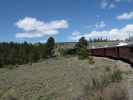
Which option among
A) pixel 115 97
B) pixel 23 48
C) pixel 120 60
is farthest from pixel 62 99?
pixel 23 48

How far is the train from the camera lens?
2664 cm

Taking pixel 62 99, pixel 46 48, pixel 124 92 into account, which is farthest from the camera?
pixel 46 48

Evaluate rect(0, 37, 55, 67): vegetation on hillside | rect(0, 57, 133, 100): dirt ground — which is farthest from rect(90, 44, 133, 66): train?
rect(0, 37, 55, 67): vegetation on hillside

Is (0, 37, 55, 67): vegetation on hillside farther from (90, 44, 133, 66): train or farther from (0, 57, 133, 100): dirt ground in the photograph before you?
(0, 57, 133, 100): dirt ground

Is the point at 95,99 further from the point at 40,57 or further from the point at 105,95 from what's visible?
the point at 40,57

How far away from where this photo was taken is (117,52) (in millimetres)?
35656

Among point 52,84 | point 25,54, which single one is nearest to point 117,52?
point 52,84

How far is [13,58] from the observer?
8812cm

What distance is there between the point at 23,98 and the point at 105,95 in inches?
428

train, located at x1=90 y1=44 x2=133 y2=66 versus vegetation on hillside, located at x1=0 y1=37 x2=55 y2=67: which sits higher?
train, located at x1=90 y1=44 x2=133 y2=66

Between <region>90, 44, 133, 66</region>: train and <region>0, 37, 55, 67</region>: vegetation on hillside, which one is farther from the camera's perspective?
<region>0, 37, 55, 67</region>: vegetation on hillside

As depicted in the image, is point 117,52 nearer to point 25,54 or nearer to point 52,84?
point 52,84

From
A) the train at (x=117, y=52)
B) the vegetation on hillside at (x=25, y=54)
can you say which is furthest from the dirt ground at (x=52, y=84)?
the vegetation on hillside at (x=25, y=54)

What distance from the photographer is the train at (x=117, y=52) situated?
2664 cm
